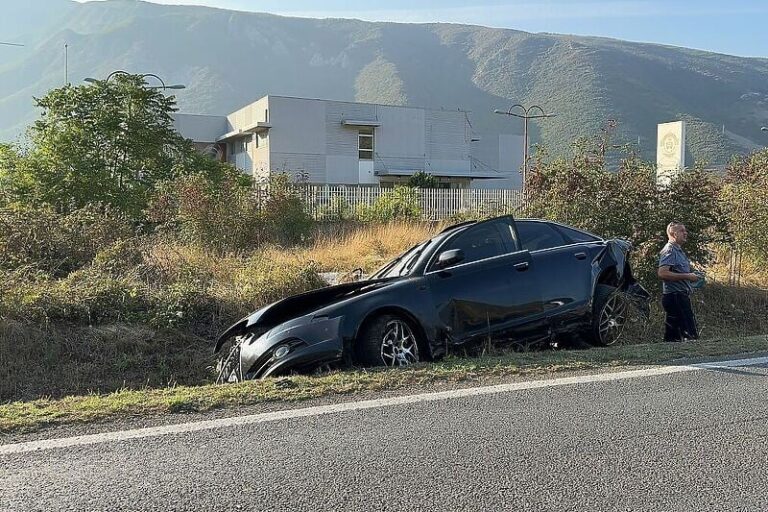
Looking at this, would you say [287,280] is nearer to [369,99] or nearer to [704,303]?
[704,303]

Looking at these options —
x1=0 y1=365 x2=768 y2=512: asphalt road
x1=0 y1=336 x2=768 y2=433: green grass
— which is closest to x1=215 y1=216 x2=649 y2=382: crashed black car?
x1=0 y1=336 x2=768 y2=433: green grass

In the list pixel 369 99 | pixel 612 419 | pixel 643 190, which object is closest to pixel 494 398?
pixel 612 419

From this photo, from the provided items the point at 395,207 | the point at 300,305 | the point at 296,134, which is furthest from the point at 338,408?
the point at 296,134

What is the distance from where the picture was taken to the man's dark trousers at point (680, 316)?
9078 mm

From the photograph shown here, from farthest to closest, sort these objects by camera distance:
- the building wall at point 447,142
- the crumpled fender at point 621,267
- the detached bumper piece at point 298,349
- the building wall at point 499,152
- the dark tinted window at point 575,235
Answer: the building wall at point 499,152 → the building wall at point 447,142 → the dark tinted window at point 575,235 → the crumpled fender at point 621,267 → the detached bumper piece at point 298,349

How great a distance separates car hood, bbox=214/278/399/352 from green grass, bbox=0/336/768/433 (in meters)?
0.97

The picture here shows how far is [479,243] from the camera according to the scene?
8062 millimetres

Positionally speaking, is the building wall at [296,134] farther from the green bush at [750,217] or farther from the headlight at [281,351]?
the headlight at [281,351]

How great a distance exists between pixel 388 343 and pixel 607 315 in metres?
2.97

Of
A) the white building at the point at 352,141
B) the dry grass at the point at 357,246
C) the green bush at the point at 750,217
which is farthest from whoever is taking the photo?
the white building at the point at 352,141

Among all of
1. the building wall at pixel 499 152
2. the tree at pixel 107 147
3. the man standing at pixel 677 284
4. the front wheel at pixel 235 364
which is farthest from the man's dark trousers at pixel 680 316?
the building wall at pixel 499 152

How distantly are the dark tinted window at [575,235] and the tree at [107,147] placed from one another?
12.4m

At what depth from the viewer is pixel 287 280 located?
35.1 ft

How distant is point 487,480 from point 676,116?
106223mm
